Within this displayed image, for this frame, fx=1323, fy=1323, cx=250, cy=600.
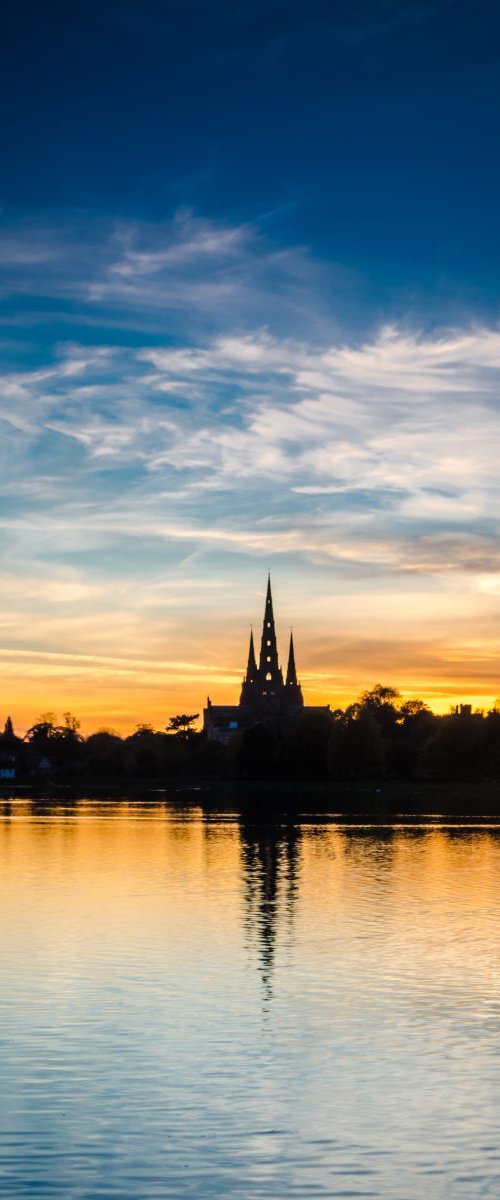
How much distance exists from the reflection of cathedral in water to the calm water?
0.24m

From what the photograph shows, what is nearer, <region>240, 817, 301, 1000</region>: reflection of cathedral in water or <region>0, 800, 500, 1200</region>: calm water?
<region>0, 800, 500, 1200</region>: calm water

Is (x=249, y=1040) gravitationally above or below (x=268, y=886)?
below

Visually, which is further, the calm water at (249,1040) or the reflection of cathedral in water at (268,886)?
the reflection of cathedral in water at (268,886)

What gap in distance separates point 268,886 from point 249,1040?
29289 mm

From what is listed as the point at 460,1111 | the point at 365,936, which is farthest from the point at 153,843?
the point at 460,1111

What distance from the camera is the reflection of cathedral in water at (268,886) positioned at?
37156 mm

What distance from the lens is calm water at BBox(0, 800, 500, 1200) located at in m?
17.2

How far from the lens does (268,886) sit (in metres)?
53.8

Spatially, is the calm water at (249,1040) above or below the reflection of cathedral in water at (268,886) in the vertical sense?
below

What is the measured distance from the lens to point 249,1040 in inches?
971

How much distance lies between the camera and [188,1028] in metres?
25.6

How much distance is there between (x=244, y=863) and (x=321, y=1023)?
37.8 meters

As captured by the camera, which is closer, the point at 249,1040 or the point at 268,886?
the point at 249,1040

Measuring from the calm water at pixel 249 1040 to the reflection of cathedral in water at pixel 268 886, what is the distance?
241mm
